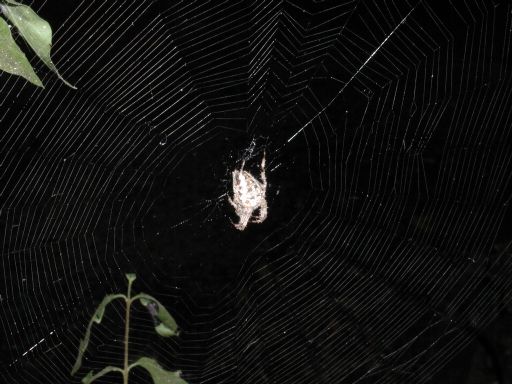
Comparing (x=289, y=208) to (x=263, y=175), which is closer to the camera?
(x=263, y=175)

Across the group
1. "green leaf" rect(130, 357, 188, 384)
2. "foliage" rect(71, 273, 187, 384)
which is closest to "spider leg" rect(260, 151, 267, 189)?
"foliage" rect(71, 273, 187, 384)

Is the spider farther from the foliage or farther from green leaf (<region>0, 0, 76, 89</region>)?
green leaf (<region>0, 0, 76, 89</region>)

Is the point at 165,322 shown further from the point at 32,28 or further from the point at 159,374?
the point at 32,28

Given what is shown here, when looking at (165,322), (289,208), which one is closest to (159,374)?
(165,322)

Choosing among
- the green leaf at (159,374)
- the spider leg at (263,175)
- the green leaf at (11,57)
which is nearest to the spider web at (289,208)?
the spider leg at (263,175)

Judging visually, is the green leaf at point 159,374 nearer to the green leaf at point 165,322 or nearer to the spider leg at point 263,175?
the green leaf at point 165,322

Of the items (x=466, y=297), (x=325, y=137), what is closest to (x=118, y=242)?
(x=325, y=137)
